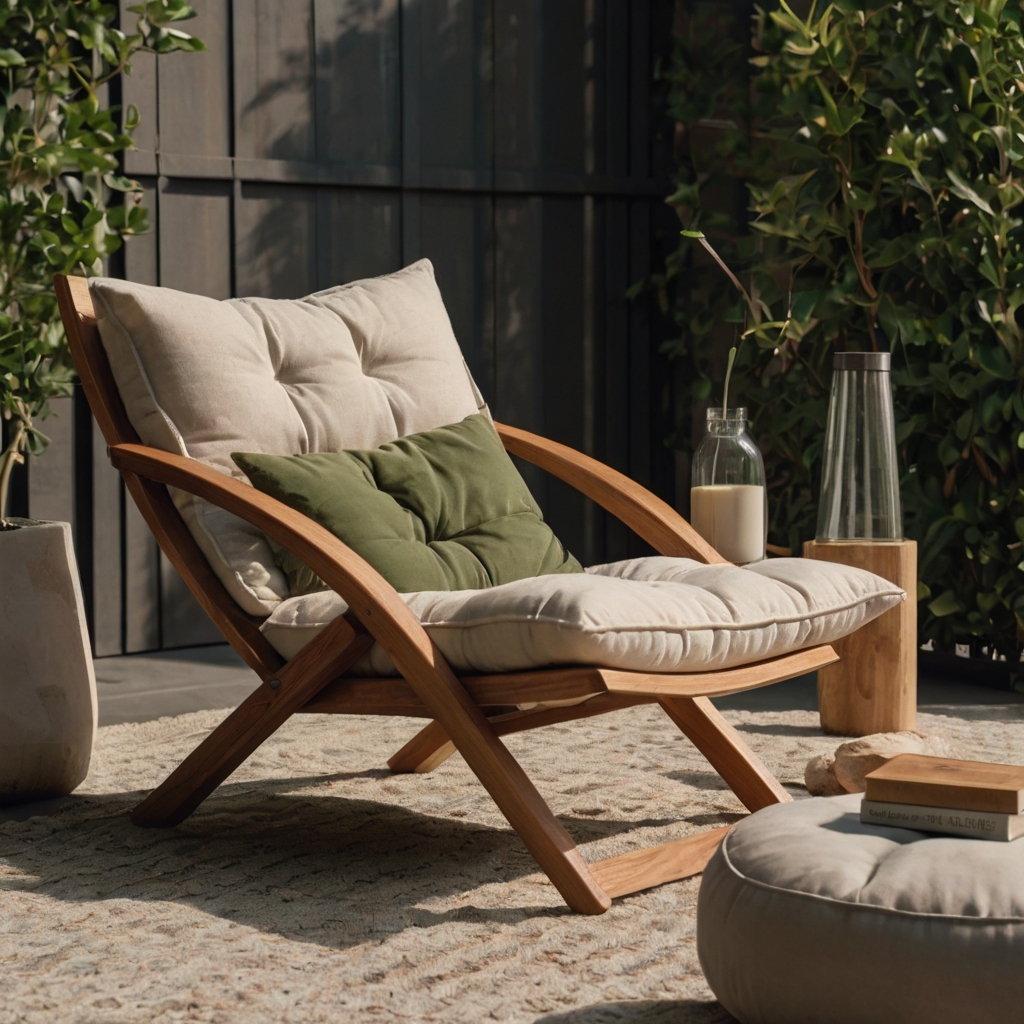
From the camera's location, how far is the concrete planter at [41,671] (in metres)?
2.50

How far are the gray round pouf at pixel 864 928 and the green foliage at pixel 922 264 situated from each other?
2160 millimetres

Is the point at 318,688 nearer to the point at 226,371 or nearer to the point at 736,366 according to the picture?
the point at 226,371

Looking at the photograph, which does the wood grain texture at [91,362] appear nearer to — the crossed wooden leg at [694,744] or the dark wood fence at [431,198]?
the crossed wooden leg at [694,744]

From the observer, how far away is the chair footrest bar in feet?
6.59

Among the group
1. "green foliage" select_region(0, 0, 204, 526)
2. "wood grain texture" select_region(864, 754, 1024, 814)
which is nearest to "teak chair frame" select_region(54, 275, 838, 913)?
"wood grain texture" select_region(864, 754, 1024, 814)

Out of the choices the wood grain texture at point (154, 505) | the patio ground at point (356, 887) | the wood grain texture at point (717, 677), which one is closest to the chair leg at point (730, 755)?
the patio ground at point (356, 887)

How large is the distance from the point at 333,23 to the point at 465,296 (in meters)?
0.86

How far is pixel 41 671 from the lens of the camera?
2.52m

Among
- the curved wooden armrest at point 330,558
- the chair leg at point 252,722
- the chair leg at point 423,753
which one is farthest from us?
the chair leg at point 423,753

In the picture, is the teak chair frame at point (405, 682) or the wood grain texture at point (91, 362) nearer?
the teak chair frame at point (405, 682)

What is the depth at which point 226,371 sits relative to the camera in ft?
7.95

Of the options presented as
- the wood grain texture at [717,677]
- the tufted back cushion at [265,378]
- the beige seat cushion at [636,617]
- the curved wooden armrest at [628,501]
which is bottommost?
the wood grain texture at [717,677]

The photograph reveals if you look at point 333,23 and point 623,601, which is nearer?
point 623,601

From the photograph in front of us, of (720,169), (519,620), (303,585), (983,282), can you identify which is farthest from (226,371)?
(720,169)
